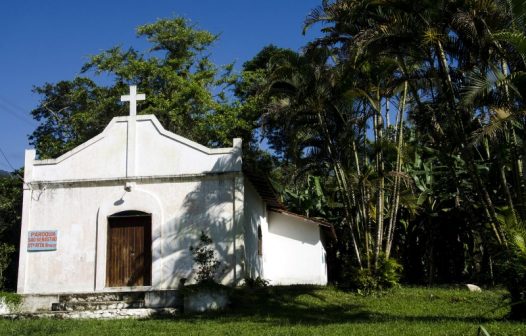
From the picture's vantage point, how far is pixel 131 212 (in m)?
16.4

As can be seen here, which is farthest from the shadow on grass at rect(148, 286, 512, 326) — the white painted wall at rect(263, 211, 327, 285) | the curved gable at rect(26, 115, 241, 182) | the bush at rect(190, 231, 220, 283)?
the white painted wall at rect(263, 211, 327, 285)

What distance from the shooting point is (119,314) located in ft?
45.9

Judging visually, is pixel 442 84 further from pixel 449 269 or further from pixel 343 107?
pixel 449 269

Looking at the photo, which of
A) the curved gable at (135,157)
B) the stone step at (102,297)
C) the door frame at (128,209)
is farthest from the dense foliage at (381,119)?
the stone step at (102,297)

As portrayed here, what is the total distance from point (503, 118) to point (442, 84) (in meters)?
2.34

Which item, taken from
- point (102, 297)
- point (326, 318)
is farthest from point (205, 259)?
point (326, 318)

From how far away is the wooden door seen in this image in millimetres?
16141

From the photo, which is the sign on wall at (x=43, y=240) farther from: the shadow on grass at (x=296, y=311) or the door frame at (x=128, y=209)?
the shadow on grass at (x=296, y=311)

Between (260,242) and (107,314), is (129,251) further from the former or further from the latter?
(260,242)

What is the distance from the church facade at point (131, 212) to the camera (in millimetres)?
15930

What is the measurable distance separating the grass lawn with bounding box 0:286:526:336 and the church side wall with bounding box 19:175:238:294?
2062 mm

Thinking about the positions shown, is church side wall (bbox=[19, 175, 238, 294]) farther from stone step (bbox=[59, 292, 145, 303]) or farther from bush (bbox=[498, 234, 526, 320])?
bush (bbox=[498, 234, 526, 320])

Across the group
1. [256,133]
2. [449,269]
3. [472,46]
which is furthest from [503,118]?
[256,133]

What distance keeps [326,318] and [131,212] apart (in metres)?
6.63
